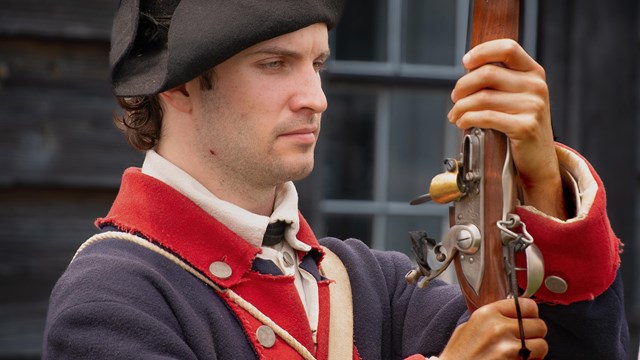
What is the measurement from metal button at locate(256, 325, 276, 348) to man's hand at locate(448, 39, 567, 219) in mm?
628

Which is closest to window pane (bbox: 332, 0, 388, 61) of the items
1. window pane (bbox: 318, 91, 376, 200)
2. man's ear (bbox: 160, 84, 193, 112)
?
window pane (bbox: 318, 91, 376, 200)

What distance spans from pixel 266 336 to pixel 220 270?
0.18 meters

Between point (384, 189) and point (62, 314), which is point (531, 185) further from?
point (384, 189)

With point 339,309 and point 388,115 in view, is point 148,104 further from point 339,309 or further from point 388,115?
point 388,115

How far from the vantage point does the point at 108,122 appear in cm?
410

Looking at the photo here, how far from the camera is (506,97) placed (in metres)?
2.35

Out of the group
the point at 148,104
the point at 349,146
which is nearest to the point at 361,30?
the point at 349,146

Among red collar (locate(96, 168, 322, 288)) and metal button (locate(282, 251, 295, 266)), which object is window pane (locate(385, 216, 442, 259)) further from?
red collar (locate(96, 168, 322, 288))

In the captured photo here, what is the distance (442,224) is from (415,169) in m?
0.24

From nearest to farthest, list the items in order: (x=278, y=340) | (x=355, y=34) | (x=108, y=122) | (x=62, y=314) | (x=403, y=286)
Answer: (x=62, y=314) < (x=278, y=340) < (x=403, y=286) < (x=108, y=122) < (x=355, y=34)

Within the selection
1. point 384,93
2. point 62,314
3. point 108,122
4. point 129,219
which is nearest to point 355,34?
point 384,93

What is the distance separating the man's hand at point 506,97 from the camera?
2.34m

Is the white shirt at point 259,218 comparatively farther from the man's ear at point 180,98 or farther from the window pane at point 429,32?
the window pane at point 429,32

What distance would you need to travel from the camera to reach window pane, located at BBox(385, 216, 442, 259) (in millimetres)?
4527
